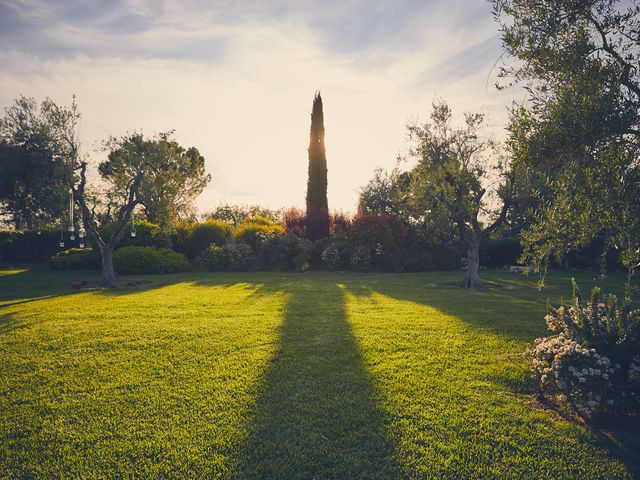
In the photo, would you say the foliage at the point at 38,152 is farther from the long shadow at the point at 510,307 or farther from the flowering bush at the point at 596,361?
the flowering bush at the point at 596,361

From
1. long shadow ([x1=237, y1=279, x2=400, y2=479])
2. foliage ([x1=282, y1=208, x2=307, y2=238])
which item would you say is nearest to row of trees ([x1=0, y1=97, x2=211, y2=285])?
foliage ([x1=282, y1=208, x2=307, y2=238])

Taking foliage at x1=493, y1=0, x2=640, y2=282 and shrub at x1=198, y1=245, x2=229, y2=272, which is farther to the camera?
shrub at x1=198, y1=245, x2=229, y2=272

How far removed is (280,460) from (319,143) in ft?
99.1

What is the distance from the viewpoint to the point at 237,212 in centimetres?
4750

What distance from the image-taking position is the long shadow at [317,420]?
3574 mm

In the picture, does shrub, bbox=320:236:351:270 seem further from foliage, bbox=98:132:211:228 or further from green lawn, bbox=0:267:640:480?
green lawn, bbox=0:267:640:480

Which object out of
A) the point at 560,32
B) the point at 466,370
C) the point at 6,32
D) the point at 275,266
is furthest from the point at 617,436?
the point at 275,266

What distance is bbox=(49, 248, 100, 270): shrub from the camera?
22719 mm

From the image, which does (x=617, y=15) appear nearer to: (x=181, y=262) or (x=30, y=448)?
(x=30, y=448)

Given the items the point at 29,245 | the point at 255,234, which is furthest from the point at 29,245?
the point at 255,234

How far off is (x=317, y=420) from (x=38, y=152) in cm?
1789

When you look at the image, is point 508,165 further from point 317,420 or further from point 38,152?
point 38,152

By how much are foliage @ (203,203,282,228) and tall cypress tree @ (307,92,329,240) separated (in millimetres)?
15496

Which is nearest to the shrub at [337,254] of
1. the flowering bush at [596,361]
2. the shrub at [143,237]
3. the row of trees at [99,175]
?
the row of trees at [99,175]
